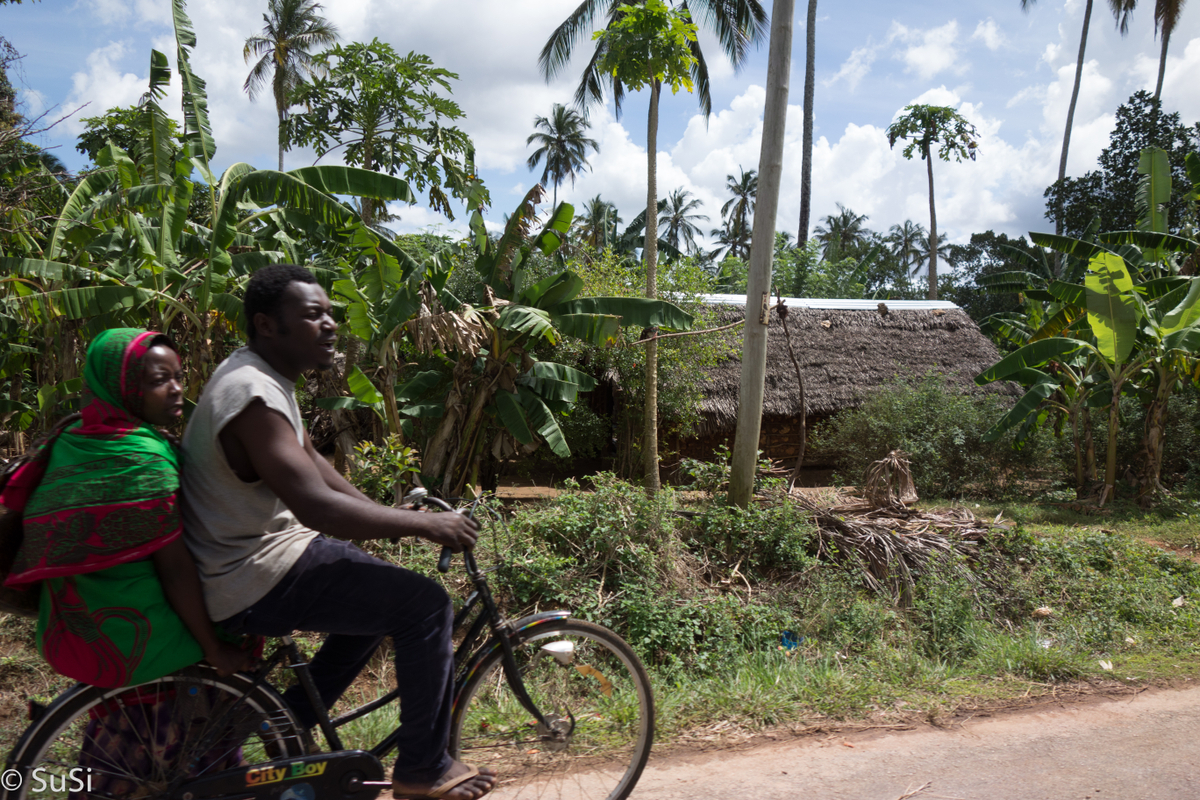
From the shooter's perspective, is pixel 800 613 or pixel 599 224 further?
pixel 599 224

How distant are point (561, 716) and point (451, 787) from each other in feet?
1.68

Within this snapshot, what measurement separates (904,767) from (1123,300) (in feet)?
28.6

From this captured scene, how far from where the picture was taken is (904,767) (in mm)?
3146

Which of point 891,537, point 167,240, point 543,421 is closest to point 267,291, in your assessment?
point 167,240

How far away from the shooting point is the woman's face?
203cm

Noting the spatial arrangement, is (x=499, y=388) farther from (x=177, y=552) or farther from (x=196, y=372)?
(x=177, y=552)

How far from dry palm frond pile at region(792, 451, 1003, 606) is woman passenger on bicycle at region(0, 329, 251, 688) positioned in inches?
194

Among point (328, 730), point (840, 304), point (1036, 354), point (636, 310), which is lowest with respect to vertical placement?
point (328, 730)

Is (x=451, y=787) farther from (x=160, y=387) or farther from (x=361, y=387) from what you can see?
(x=361, y=387)

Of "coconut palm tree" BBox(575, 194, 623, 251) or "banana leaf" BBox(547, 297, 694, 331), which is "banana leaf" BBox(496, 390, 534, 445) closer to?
"banana leaf" BBox(547, 297, 694, 331)

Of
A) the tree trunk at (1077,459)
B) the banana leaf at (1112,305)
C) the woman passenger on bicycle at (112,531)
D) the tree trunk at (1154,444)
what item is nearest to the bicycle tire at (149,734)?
the woman passenger on bicycle at (112,531)

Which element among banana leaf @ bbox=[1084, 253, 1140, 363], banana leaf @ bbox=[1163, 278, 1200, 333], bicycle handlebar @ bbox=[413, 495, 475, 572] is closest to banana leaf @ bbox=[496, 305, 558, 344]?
bicycle handlebar @ bbox=[413, 495, 475, 572]

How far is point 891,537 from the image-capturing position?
19.7ft

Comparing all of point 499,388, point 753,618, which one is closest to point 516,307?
point 499,388
